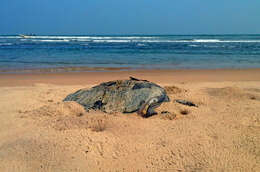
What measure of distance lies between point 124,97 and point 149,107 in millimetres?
654

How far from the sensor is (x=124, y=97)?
17.6 ft

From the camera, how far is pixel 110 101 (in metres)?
5.34

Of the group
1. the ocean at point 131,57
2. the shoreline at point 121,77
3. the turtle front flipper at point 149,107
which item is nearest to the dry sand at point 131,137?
the turtle front flipper at point 149,107

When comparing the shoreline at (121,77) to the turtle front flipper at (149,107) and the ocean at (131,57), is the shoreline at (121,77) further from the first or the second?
the turtle front flipper at (149,107)

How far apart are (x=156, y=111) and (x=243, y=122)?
5.62 ft

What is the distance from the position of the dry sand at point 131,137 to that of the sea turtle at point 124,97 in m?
0.23

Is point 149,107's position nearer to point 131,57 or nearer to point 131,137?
point 131,137

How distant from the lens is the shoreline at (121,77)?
927cm

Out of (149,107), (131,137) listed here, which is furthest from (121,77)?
(131,137)

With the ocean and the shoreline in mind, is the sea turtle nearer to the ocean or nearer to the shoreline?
the shoreline

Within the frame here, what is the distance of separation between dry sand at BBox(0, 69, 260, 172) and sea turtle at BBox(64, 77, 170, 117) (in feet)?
0.77

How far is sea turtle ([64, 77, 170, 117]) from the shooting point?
5137 millimetres

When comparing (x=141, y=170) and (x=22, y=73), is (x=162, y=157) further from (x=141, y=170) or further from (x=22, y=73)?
(x=22, y=73)

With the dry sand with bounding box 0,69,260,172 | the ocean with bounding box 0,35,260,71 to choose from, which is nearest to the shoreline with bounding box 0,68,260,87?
the ocean with bounding box 0,35,260,71
